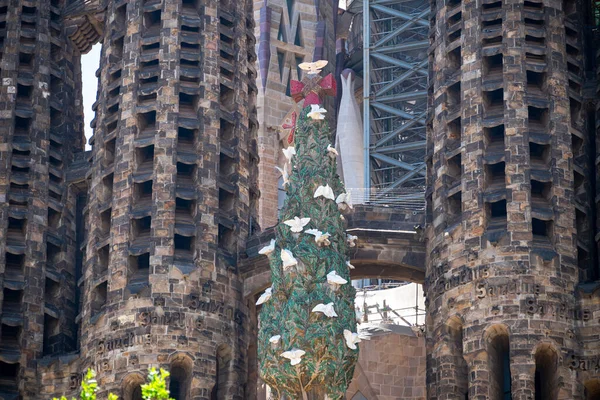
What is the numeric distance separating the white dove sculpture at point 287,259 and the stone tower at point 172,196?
20.1 feet

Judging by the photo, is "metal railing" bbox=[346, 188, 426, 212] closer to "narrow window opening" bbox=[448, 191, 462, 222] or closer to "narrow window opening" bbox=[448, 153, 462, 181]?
"narrow window opening" bbox=[448, 153, 462, 181]

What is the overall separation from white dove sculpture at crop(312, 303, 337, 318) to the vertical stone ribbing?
5.05 meters

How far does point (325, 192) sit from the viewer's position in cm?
6359

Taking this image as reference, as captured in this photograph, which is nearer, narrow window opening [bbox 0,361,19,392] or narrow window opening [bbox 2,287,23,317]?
narrow window opening [bbox 0,361,19,392]

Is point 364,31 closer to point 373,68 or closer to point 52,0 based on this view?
point 373,68

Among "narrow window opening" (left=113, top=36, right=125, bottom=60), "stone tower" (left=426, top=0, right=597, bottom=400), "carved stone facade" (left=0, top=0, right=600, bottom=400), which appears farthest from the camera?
"narrow window opening" (left=113, top=36, right=125, bottom=60)

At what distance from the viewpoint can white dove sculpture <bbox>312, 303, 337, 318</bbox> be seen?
6147 cm

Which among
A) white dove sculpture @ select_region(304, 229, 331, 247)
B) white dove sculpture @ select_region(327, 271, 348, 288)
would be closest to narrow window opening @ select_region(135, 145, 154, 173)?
white dove sculpture @ select_region(304, 229, 331, 247)

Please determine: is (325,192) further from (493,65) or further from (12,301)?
(12,301)

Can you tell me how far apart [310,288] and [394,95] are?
22692 millimetres

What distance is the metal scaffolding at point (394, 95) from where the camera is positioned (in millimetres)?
82438

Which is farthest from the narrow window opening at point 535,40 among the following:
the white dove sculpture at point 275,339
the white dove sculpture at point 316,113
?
the white dove sculpture at point 275,339

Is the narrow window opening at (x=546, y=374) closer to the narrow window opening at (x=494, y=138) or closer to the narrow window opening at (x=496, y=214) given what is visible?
the narrow window opening at (x=496, y=214)

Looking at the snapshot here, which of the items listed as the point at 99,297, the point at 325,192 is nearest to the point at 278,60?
the point at 99,297
